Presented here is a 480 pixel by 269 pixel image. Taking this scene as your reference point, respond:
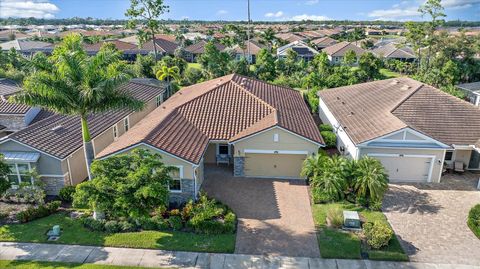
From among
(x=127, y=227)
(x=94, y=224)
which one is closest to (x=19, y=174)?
(x=94, y=224)

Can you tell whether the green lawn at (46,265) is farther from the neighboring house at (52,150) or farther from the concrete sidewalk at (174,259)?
the neighboring house at (52,150)

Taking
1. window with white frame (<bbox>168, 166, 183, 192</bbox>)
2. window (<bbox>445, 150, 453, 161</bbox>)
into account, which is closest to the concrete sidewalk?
window with white frame (<bbox>168, 166, 183, 192</bbox>)

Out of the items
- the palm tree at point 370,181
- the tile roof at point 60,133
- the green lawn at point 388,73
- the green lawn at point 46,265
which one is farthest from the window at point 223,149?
the green lawn at point 388,73

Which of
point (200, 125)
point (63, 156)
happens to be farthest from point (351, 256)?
point (63, 156)

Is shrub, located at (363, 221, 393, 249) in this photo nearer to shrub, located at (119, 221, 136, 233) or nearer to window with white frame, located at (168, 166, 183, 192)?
window with white frame, located at (168, 166, 183, 192)

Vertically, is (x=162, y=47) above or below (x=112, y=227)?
above

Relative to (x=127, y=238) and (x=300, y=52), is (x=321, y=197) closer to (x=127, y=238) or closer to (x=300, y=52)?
(x=127, y=238)

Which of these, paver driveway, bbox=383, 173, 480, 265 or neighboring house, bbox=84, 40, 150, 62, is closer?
paver driveway, bbox=383, 173, 480, 265
